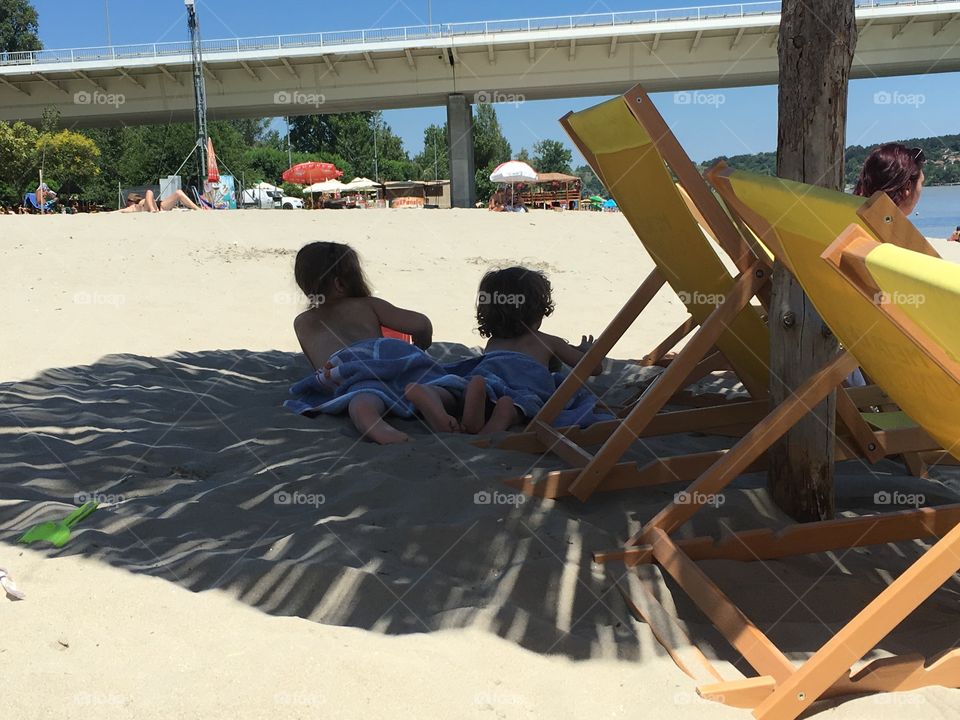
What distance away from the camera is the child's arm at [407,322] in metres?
4.18

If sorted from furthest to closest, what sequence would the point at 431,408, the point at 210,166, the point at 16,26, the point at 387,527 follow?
the point at 16,26 < the point at 210,166 < the point at 431,408 < the point at 387,527

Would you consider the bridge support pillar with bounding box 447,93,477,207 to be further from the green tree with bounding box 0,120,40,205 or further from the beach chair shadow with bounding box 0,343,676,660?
the beach chair shadow with bounding box 0,343,676,660

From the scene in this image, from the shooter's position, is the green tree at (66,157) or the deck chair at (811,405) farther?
the green tree at (66,157)

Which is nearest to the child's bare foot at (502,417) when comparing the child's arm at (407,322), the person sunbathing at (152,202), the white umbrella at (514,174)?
the child's arm at (407,322)

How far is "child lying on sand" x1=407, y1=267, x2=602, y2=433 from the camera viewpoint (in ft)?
12.0

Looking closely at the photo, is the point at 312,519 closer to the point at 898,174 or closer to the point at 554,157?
the point at 898,174

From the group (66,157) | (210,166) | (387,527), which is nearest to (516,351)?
(387,527)

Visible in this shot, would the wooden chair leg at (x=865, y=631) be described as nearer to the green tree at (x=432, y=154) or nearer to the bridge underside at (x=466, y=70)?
the bridge underside at (x=466, y=70)

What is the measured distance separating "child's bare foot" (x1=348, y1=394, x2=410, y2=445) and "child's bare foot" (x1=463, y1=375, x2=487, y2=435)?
0.32 metres

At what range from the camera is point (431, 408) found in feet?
11.7

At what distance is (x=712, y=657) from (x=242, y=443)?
2105 millimetres

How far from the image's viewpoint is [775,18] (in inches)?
985

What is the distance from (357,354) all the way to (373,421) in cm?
47

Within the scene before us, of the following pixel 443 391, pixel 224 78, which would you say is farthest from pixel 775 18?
pixel 443 391
